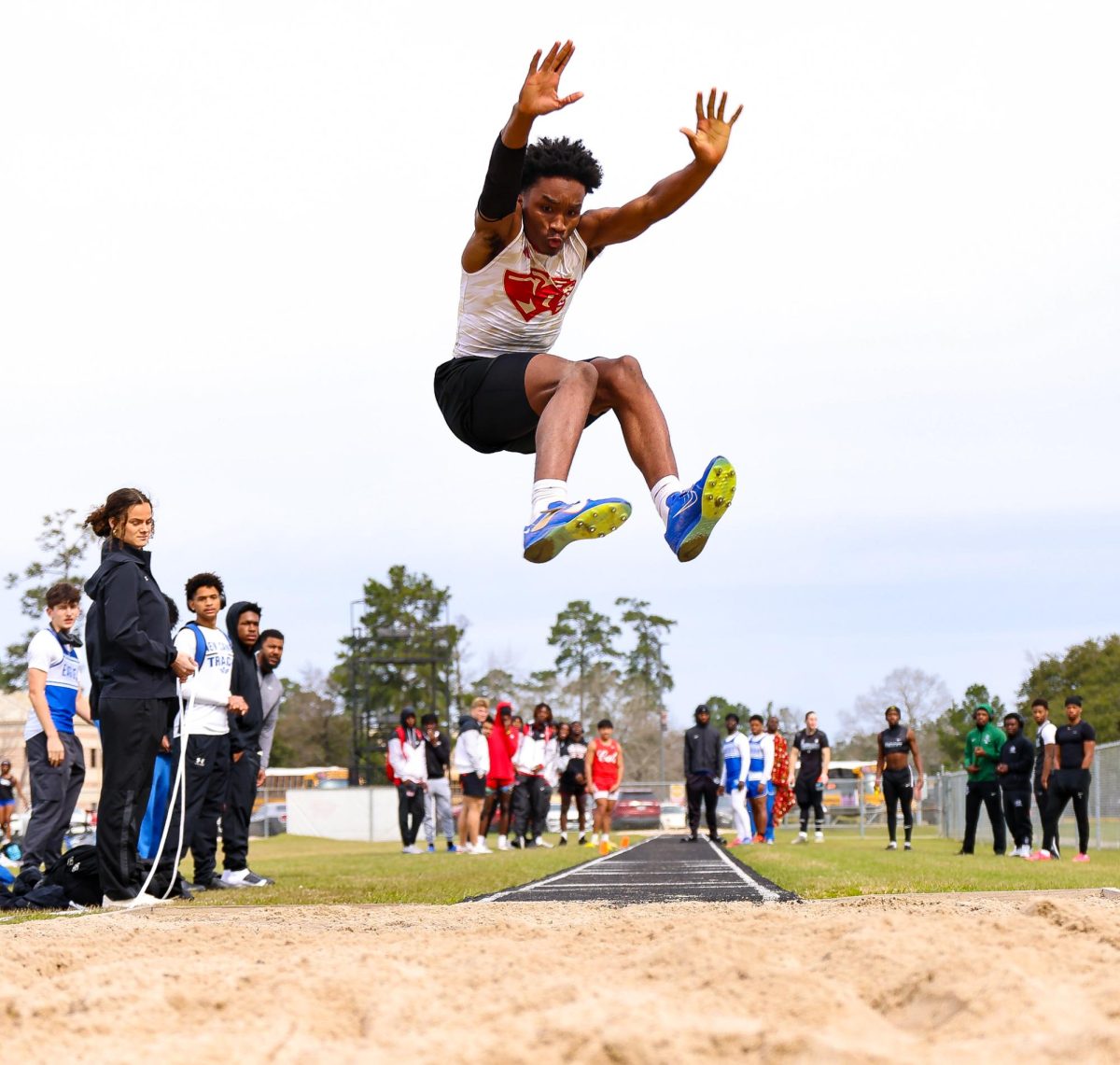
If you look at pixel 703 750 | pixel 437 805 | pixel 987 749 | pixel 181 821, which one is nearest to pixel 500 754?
pixel 437 805

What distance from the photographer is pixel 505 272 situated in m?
5.20

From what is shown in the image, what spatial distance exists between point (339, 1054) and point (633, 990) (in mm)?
593

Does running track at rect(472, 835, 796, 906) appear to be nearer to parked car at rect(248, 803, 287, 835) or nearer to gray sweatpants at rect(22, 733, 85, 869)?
gray sweatpants at rect(22, 733, 85, 869)

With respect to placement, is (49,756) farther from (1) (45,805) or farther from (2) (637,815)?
(2) (637,815)

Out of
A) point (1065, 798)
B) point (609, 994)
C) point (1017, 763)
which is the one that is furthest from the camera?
point (1017, 763)

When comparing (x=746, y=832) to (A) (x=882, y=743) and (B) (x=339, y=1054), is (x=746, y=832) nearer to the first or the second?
(A) (x=882, y=743)

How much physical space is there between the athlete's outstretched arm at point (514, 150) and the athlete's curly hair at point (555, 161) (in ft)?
0.76

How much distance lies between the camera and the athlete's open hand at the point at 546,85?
4562 millimetres

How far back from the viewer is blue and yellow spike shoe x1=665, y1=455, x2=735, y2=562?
4.66 meters

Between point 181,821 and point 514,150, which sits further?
point 181,821

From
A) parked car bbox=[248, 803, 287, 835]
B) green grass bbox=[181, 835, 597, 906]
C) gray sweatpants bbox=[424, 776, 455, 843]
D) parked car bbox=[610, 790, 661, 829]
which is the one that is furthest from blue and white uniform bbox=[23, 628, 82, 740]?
parked car bbox=[248, 803, 287, 835]

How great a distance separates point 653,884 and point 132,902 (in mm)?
2928

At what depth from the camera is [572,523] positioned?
15.0 ft

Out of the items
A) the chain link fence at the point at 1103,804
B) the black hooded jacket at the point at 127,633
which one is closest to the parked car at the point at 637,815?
the chain link fence at the point at 1103,804
